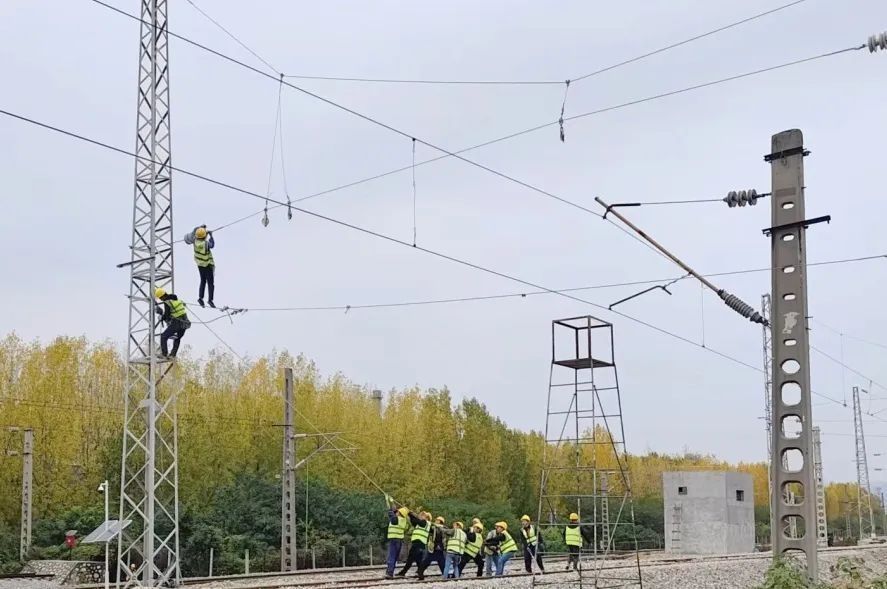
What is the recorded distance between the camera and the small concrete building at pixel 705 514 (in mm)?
48094

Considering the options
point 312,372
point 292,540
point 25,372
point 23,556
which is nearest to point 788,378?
point 292,540

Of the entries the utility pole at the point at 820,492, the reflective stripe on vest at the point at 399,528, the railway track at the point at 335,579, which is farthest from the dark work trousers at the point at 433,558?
the utility pole at the point at 820,492

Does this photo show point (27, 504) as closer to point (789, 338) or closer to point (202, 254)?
point (202, 254)

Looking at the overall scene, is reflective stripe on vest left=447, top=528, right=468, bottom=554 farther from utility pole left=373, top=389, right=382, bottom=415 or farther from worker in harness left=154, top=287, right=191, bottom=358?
utility pole left=373, top=389, right=382, bottom=415

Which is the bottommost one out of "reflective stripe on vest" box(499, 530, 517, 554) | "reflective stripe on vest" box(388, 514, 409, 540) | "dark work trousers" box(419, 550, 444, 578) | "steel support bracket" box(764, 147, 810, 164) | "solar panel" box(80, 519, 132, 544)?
"dark work trousers" box(419, 550, 444, 578)

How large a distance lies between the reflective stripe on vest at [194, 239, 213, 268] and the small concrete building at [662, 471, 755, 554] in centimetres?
3377

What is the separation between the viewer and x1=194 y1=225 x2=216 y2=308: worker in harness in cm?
2066

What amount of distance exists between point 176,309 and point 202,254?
51.7 inches

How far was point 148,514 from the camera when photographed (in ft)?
67.3

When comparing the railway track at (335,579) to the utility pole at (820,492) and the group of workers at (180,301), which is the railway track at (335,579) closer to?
the group of workers at (180,301)

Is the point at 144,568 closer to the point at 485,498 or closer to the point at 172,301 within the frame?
the point at 172,301

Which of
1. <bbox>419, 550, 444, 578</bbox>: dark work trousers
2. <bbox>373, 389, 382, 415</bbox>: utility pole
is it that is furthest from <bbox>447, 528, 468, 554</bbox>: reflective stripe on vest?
<bbox>373, 389, 382, 415</bbox>: utility pole

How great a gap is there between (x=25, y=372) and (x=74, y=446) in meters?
5.28

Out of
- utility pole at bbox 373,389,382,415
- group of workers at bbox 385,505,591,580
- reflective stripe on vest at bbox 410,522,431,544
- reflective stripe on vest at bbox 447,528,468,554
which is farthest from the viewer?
utility pole at bbox 373,389,382,415
